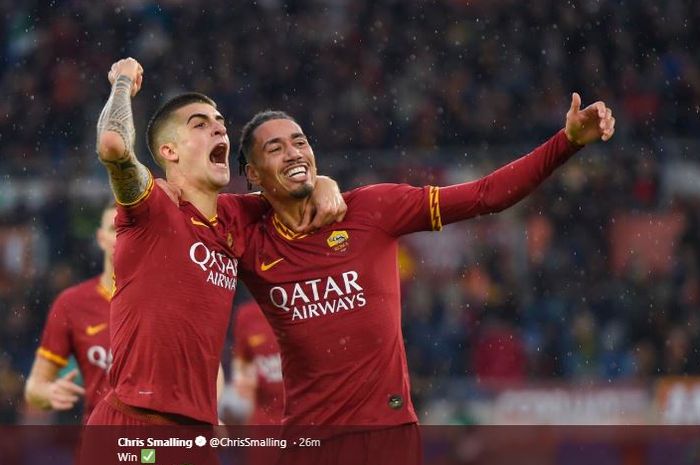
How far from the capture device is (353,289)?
5.86 m

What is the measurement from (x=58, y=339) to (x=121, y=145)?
312 centimetres

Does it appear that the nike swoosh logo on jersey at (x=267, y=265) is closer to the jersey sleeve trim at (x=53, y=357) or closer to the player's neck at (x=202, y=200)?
the player's neck at (x=202, y=200)

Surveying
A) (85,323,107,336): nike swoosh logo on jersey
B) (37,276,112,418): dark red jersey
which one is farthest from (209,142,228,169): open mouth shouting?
(85,323,107,336): nike swoosh logo on jersey

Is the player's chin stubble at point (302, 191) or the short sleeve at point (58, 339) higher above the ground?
the player's chin stubble at point (302, 191)

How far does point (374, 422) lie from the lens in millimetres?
5742

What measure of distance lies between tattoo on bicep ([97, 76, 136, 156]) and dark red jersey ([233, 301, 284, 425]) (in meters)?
3.75

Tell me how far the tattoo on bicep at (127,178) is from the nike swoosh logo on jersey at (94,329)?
279cm

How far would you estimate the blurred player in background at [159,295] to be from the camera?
5305mm

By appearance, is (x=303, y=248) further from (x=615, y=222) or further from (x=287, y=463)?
(x=615, y=222)

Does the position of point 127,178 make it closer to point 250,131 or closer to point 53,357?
point 250,131

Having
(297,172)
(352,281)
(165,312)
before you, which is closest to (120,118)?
(165,312)

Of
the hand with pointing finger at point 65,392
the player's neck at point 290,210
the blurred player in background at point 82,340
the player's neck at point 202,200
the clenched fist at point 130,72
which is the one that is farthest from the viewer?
the blurred player in background at point 82,340

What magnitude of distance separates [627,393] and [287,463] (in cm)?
632

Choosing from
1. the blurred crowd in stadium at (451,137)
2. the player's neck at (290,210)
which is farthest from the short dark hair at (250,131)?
the blurred crowd in stadium at (451,137)
